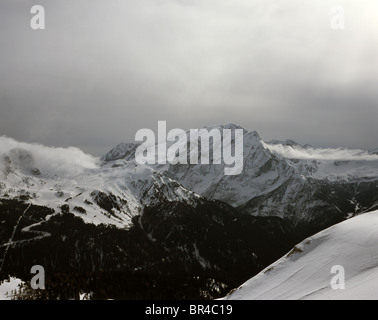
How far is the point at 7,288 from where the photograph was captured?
6324 inches

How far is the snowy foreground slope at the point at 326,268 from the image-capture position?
39.6 meters

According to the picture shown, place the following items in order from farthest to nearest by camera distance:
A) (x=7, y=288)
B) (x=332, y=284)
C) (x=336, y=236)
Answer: (x=7, y=288) < (x=336, y=236) < (x=332, y=284)

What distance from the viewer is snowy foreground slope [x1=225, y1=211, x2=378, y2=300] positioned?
39625mm

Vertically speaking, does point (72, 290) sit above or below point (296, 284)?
below

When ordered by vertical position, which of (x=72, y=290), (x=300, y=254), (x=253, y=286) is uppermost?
(x=300, y=254)

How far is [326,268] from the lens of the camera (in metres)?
48.2

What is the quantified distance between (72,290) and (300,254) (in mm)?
137980
